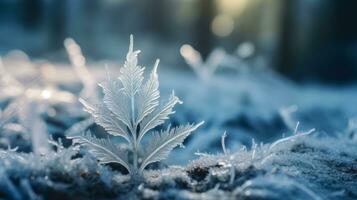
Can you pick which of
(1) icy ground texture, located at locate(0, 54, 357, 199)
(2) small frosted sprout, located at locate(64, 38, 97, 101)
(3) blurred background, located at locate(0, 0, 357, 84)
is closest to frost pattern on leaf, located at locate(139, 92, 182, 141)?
(1) icy ground texture, located at locate(0, 54, 357, 199)

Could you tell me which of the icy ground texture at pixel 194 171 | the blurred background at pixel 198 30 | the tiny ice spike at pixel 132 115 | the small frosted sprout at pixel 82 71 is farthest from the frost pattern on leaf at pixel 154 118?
the blurred background at pixel 198 30

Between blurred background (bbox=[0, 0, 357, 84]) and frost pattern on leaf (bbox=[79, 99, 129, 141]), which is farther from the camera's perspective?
blurred background (bbox=[0, 0, 357, 84])

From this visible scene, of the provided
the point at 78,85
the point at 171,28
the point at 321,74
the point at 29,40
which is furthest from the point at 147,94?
the point at 171,28

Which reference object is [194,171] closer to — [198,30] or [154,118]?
[154,118]

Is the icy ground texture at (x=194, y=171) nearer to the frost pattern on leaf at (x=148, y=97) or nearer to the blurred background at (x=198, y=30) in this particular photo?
the frost pattern on leaf at (x=148, y=97)

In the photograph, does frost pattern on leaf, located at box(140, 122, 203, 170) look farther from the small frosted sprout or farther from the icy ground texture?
the small frosted sprout

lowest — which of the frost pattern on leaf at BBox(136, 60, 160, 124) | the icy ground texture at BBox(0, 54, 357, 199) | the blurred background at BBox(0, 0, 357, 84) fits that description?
the icy ground texture at BBox(0, 54, 357, 199)

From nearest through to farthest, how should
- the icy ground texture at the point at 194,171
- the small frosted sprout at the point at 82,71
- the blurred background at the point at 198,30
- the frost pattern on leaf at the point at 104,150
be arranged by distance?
1. the icy ground texture at the point at 194,171
2. the frost pattern on leaf at the point at 104,150
3. the small frosted sprout at the point at 82,71
4. the blurred background at the point at 198,30

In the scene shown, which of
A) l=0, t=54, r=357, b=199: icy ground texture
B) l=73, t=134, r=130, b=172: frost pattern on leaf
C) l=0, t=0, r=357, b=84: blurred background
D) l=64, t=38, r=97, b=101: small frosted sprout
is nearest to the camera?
l=0, t=54, r=357, b=199: icy ground texture
